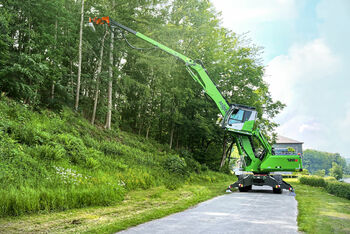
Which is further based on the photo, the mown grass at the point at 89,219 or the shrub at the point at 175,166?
the shrub at the point at 175,166

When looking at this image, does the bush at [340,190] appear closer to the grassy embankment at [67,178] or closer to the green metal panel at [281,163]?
the green metal panel at [281,163]

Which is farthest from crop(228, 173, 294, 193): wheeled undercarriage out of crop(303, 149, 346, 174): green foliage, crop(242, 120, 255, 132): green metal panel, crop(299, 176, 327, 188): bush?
crop(303, 149, 346, 174): green foliage

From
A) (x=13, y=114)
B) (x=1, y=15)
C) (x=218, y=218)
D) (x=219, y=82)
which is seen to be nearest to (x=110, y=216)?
(x=218, y=218)

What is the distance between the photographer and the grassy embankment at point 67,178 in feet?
18.8

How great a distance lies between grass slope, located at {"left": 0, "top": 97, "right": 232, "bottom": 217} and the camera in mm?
6270

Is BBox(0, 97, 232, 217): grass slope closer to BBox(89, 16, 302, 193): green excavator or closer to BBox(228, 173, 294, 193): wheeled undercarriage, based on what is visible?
BBox(228, 173, 294, 193): wheeled undercarriage

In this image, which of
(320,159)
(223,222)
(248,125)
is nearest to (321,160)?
(320,159)

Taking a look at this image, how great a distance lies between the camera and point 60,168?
838 cm

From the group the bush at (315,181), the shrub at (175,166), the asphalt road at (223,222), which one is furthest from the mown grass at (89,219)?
the bush at (315,181)

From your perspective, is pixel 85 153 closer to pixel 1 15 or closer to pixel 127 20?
pixel 1 15

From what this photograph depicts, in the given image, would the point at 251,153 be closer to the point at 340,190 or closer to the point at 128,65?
the point at 340,190

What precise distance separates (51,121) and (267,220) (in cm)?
1045

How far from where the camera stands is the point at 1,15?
12.0m

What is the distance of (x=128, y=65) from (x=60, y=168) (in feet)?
55.5
